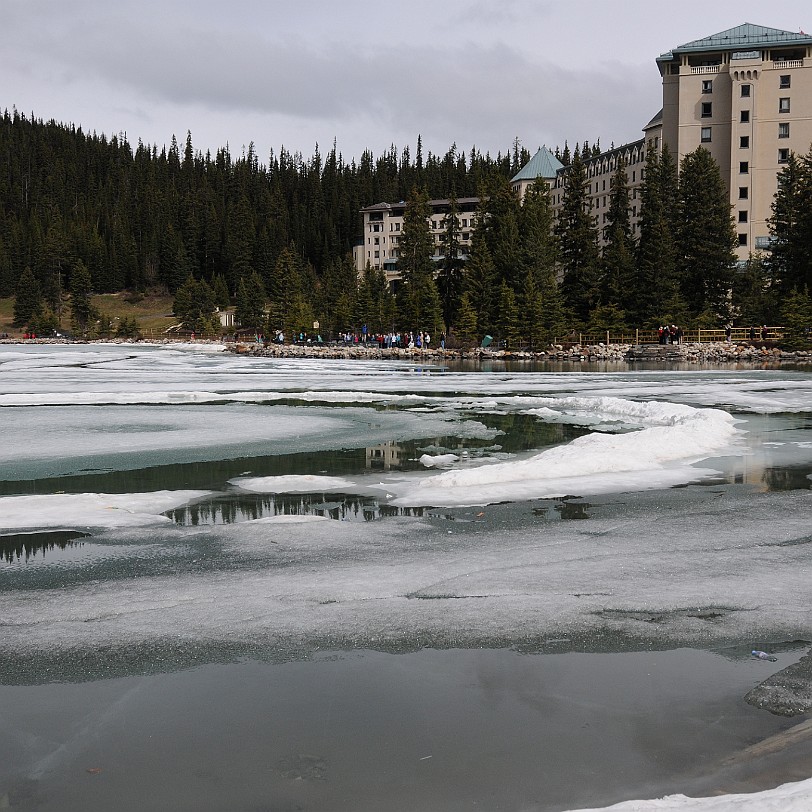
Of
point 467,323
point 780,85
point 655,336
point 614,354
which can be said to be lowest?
point 614,354

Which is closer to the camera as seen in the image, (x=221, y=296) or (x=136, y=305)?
(x=221, y=296)

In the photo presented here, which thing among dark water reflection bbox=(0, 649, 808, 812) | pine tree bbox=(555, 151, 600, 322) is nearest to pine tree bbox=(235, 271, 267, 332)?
pine tree bbox=(555, 151, 600, 322)

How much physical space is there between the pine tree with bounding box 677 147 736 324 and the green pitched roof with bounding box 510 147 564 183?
200 feet

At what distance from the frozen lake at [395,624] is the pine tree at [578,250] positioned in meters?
65.5

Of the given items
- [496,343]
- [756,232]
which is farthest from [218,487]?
[756,232]

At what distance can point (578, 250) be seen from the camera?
80125 millimetres

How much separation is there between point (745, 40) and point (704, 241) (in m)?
33.3

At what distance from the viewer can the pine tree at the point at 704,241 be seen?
73000 millimetres

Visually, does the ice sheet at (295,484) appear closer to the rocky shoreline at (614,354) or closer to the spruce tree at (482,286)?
the rocky shoreline at (614,354)

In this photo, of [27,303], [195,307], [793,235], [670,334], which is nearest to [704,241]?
[793,235]

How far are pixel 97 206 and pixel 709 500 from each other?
19732 cm

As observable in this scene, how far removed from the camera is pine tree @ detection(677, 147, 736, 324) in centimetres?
→ 7300

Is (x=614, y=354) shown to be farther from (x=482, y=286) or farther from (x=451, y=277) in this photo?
(x=451, y=277)

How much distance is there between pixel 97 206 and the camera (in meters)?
191
